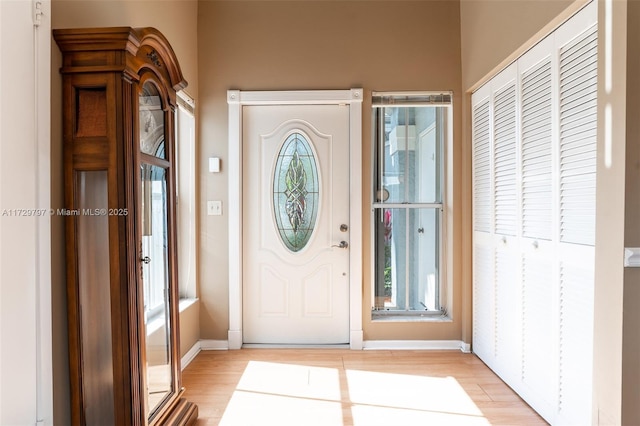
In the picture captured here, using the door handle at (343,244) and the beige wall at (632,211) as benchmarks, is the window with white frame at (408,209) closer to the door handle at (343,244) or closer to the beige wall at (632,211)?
the door handle at (343,244)

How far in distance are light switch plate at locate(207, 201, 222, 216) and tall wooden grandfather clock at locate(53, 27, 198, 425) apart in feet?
4.74

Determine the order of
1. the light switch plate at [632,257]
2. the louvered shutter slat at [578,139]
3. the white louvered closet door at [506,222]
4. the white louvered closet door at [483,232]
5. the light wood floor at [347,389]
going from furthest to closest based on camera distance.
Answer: the white louvered closet door at [483,232] → the white louvered closet door at [506,222] → the light wood floor at [347,389] → the louvered shutter slat at [578,139] → the light switch plate at [632,257]

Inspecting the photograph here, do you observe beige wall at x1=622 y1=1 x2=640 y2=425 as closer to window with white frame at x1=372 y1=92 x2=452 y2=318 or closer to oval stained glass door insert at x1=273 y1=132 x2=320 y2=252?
window with white frame at x1=372 y1=92 x2=452 y2=318

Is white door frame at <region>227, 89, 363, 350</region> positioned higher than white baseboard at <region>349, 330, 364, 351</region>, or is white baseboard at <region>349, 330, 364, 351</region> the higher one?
white door frame at <region>227, 89, 363, 350</region>

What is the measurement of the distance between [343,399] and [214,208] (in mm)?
1679

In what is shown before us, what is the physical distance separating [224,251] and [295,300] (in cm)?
69

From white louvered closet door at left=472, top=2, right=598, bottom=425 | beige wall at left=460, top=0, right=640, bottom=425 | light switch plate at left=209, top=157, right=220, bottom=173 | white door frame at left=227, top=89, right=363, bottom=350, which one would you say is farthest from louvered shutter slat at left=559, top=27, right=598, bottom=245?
light switch plate at left=209, top=157, right=220, bottom=173

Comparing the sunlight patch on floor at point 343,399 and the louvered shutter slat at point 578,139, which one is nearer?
the louvered shutter slat at point 578,139

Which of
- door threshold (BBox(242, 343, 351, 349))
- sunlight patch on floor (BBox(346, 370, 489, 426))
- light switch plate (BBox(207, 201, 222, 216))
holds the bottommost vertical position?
sunlight patch on floor (BBox(346, 370, 489, 426))

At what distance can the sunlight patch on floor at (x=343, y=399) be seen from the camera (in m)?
2.01

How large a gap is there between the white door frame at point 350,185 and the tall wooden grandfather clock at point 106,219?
1.42 m

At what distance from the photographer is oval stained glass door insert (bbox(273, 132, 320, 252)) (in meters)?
3.05

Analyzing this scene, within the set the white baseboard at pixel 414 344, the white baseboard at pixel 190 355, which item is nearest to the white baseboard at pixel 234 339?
the white baseboard at pixel 190 355

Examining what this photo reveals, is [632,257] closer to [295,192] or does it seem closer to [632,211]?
[632,211]
